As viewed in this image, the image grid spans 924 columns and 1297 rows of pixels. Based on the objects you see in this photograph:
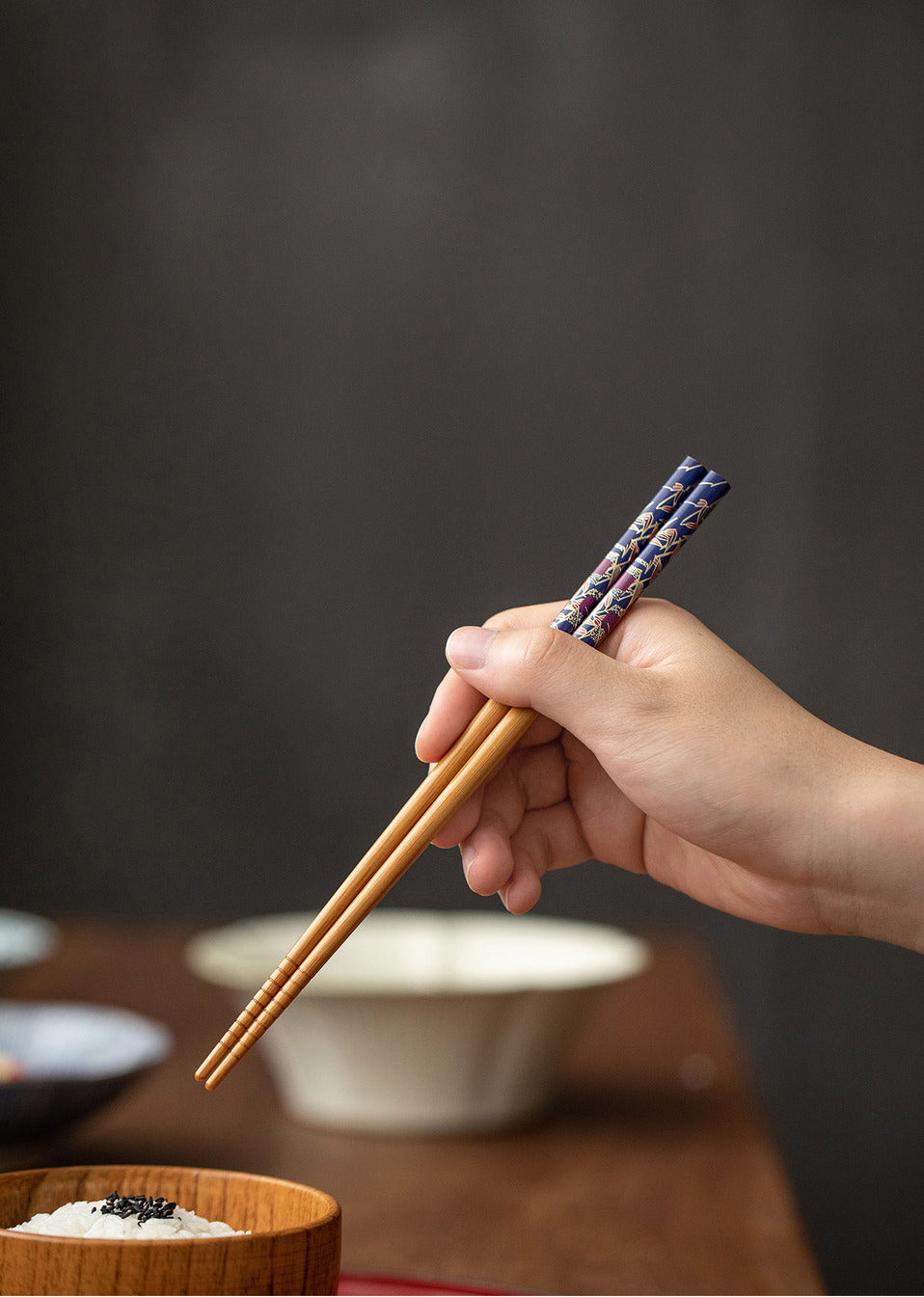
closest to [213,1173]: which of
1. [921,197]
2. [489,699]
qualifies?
[489,699]

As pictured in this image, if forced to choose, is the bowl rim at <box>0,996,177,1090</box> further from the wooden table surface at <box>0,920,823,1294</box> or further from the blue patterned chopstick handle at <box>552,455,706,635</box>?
the blue patterned chopstick handle at <box>552,455,706,635</box>

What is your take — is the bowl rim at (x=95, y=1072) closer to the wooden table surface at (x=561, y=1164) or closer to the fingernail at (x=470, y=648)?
the wooden table surface at (x=561, y=1164)

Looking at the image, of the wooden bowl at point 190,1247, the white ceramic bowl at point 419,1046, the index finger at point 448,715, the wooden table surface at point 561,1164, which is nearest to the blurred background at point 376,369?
the wooden table surface at point 561,1164

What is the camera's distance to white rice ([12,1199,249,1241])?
1.47ft

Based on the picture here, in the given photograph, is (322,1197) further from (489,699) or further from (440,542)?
(440,542)

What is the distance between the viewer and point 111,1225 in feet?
1.49

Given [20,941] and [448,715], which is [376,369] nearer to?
[20,941]

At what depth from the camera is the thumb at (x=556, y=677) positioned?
693 millimetres

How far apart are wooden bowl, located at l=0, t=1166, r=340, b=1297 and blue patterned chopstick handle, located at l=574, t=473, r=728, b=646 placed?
34 centimetres

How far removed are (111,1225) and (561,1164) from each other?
2.12ft

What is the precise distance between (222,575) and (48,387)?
0.60 metres

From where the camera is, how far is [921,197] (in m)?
3.04

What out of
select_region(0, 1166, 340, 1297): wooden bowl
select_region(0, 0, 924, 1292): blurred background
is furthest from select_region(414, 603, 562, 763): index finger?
select_region(0, 0, 924, 1292): blurred background

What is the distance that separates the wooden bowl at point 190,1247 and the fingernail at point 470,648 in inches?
12.1
